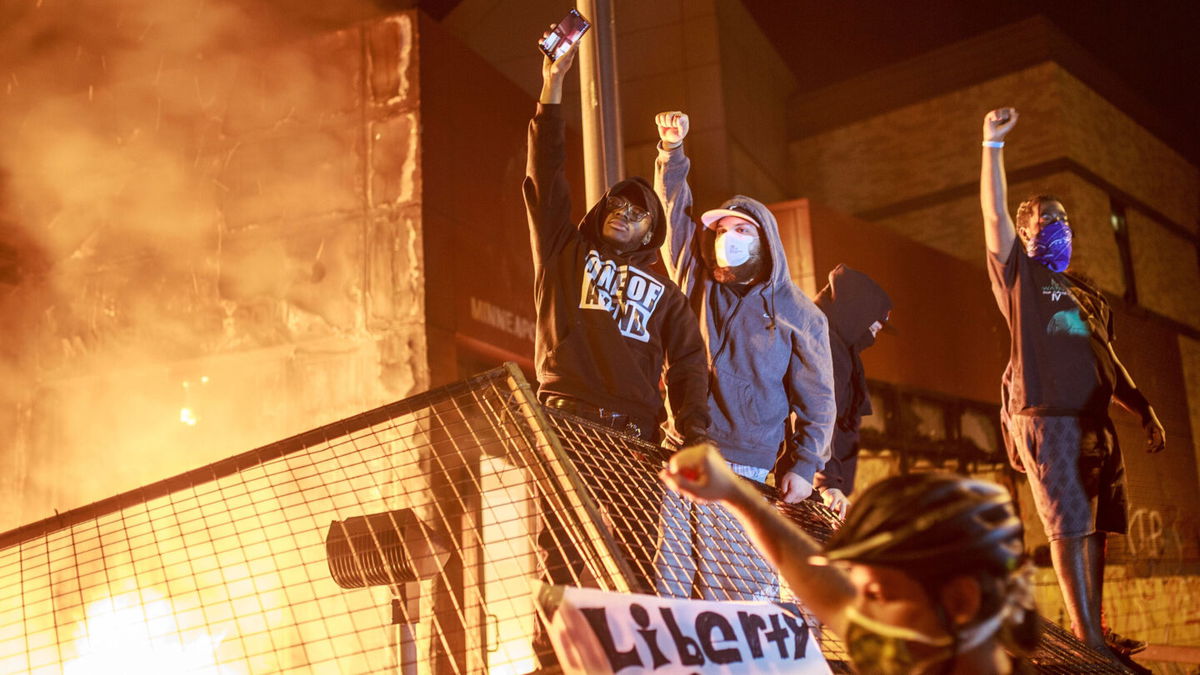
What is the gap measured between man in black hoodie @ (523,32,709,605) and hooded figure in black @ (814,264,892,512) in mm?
1982

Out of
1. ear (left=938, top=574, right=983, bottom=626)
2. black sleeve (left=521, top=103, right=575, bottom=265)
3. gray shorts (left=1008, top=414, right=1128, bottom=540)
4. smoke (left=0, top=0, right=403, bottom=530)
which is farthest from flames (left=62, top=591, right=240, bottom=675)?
ear (left=938, top=574, right=983, bottom=626)

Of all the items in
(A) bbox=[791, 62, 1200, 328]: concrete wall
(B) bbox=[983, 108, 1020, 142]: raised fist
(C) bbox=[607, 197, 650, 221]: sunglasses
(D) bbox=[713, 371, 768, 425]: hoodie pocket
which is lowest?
(D) bbox=[713, 371, 768, 425]: hoodie pocket

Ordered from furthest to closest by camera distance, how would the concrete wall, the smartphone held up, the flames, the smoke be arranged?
the concrete wall
the smoke
the flames
the smartphone held up

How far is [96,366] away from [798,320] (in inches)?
227

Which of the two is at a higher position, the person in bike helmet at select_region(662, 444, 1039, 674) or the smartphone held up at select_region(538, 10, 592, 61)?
the smartphone held up at select_region(538, 10, 592, 61)

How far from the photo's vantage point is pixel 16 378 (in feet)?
26.9

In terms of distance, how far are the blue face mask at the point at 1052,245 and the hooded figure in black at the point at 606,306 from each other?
174 cm

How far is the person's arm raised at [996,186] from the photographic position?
14.8ft

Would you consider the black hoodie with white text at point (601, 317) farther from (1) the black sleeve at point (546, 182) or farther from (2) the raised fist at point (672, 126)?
(2) the raised fist at point (672, 126)

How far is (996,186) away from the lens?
450cm

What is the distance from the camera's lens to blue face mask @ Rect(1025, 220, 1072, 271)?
489 cm

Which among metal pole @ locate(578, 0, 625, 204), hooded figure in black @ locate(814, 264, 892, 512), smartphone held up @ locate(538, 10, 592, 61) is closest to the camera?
smartphone held up @ locate(538, 10, 592, 61)

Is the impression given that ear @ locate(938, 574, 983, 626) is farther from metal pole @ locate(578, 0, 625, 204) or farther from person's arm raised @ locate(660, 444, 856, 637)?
metal pole @ locate(578, 0, 625, 204)

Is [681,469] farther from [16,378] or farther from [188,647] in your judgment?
[16,378]
